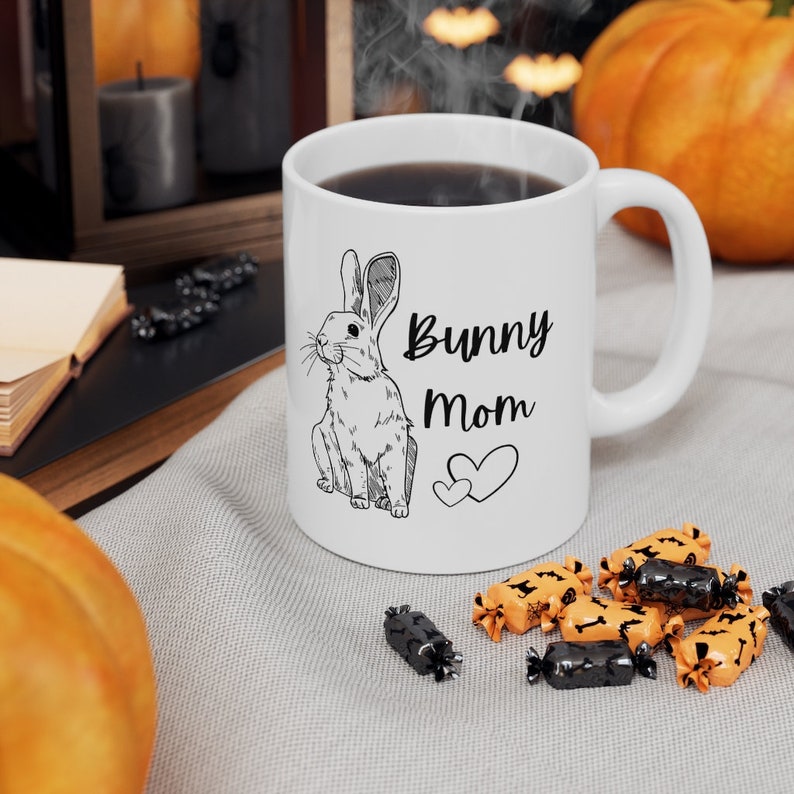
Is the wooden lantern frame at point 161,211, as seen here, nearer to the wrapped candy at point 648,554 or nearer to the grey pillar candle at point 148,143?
the grey pillar candle at point 148,143

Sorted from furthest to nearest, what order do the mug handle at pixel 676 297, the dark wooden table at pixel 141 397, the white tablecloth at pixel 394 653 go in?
1. the dark wooden table at pixel 141 397
2. the mug handle at pixel 676 297
3. the white tablecloth at pixel 394 653

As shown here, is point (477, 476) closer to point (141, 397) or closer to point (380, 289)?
point (380, 289)

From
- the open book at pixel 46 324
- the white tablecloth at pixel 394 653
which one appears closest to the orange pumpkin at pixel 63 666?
the white tablecloth at pixel 394 653

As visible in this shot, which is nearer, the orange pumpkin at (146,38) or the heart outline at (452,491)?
the heart outline at (452,491)

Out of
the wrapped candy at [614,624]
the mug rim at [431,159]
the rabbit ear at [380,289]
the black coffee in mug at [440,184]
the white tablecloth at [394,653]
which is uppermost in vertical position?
the mug rim at [431,159]

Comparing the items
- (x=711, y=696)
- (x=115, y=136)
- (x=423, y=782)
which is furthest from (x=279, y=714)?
(x=115, y=136)

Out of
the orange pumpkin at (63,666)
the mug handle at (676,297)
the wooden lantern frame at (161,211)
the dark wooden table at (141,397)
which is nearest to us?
the orange pumpkin at (63,666)

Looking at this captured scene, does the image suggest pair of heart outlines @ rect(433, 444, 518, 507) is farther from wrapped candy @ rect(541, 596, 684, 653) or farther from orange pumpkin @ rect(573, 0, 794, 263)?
orange pumpkin @ rect(573, 0, 794, 263)

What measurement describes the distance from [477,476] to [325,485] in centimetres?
8

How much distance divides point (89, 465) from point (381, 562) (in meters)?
0.21

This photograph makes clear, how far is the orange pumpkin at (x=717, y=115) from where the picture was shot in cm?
83

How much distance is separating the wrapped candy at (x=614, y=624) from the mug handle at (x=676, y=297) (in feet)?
0.39

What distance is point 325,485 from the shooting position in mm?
564

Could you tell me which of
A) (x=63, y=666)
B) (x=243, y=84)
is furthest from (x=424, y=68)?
(x=63, y=666)
